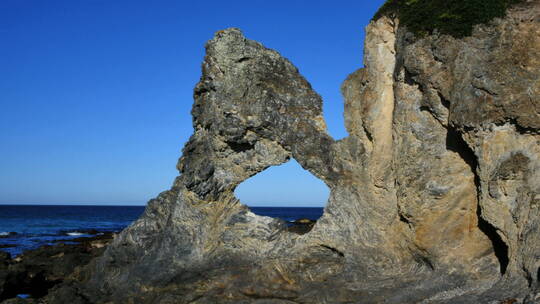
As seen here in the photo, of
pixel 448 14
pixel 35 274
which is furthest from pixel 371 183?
pixel 35 274

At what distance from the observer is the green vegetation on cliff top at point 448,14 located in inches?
509

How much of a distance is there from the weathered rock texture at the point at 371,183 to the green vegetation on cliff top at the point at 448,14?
27 centimetres

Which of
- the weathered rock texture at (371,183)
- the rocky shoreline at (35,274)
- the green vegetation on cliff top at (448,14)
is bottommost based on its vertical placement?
the rocky shoreline at (35,274)

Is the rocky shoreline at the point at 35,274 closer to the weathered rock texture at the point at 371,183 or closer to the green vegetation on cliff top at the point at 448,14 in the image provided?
the weathered rock texture at the point at 371,183

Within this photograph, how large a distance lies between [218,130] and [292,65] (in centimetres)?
333

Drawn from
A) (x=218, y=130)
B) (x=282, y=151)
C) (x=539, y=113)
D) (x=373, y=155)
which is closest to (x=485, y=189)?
(x=539, y=113)

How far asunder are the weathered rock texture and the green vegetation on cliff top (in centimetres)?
27

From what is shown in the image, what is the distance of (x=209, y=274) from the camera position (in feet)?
53.9

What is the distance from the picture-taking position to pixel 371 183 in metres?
15.3

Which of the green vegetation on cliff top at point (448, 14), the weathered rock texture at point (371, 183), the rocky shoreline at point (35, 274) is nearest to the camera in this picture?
the weathered rock texture at point (371, 183)

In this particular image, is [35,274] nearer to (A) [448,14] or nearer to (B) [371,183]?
(B) [371,183]

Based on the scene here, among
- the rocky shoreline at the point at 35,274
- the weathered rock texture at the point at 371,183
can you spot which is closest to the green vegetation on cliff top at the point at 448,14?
the weathered rock texture at the point at 371,183

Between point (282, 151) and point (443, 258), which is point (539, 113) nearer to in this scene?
point (443, 258)

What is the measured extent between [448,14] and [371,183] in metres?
5.11
